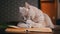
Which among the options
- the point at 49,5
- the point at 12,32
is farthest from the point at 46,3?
the point at 12,32

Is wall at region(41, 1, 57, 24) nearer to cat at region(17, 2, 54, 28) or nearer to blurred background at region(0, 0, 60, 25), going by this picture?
blurred background at region(0, 0, 60, 25)

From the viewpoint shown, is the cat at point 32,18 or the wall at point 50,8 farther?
the wall at point 50,8

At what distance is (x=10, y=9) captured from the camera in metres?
1.29

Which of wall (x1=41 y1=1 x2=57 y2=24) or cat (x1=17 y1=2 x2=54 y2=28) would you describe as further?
wall (x1=41 y1=1 x2=57 y2=24)

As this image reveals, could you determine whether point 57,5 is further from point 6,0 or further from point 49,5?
point 6,0

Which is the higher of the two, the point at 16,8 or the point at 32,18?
the point at 16,8

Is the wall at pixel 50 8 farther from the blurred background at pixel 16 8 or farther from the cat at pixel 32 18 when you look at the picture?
the cat at pixel 32 18

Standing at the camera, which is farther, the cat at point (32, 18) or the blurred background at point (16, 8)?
the blurred background at point (16, 8)

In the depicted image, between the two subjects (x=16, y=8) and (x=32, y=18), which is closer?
(x=32, y=18)

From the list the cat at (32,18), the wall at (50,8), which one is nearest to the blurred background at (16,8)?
the wall at (50,8)

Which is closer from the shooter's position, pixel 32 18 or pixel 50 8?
pixel 32 18

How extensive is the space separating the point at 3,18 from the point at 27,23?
19.6 inches

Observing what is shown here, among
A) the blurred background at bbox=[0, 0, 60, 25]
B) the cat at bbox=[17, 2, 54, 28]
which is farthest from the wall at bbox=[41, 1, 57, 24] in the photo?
the cat at bbox=[17, 2, 54, 28]

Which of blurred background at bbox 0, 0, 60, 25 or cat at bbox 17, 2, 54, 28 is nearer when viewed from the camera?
cat at bbox 17, 2, 54, 28
